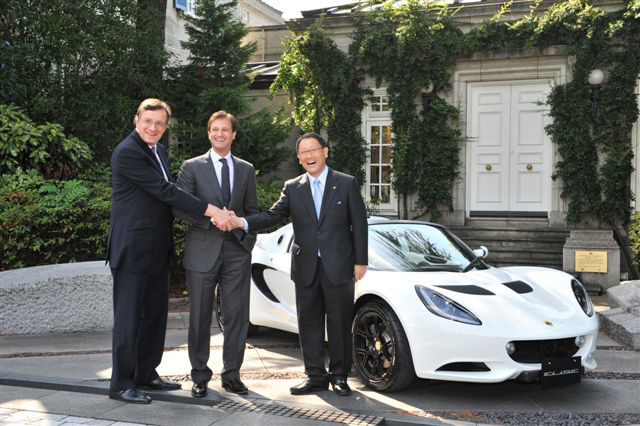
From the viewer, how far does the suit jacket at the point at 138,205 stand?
498 centimetres

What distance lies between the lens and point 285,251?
681cm

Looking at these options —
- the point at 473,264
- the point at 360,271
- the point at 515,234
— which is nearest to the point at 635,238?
the point at 515,234

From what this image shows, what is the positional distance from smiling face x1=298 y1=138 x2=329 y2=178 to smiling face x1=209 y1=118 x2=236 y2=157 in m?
0.55

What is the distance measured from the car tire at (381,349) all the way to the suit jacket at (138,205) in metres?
1.53

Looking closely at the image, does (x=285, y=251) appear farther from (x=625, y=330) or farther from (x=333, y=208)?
(x=625, y=330)

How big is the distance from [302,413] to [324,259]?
44.5 inches

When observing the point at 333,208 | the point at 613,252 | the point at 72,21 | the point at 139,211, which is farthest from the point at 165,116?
the point at 613,252

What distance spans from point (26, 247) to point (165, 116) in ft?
15.3

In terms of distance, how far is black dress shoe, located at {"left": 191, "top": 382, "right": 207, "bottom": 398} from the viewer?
16.5ft

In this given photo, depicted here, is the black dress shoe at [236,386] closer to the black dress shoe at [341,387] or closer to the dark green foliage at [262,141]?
the black dress shoe at [341,387]

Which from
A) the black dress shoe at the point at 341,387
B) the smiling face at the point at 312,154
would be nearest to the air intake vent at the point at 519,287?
the black dress shoe at the point at 341,387

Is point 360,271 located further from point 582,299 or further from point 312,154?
point 582,299

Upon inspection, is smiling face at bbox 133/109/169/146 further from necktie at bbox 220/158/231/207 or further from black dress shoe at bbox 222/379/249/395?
black dress shoe at bbox 222/379/249/395

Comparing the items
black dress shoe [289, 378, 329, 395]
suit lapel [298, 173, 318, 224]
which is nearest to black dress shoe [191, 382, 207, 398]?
black dress shoe [289, 378, 329, 395]
